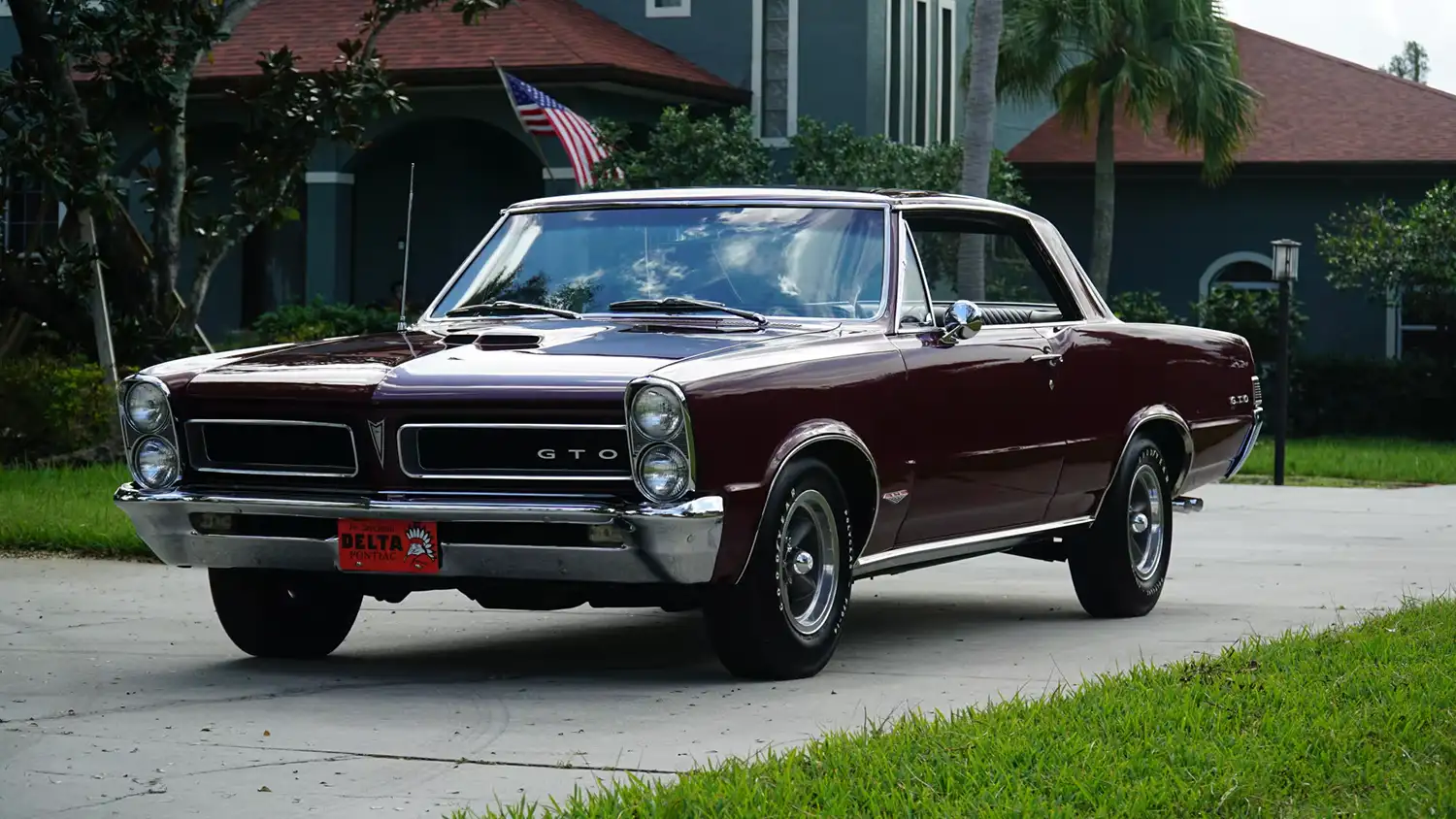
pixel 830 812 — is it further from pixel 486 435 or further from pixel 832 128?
pixel 832 128

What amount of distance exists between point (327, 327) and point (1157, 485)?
15515mm

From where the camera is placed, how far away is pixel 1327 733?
21.2ft

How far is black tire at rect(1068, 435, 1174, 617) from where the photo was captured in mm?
10227

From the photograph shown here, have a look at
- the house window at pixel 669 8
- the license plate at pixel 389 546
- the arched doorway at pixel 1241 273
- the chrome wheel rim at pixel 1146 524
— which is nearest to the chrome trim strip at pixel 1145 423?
the chrome wheel rim at pixel 1146 524

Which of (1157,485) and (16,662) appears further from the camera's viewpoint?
(1157,485)

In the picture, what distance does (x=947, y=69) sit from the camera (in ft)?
110

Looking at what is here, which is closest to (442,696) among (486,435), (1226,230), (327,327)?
(486,435)

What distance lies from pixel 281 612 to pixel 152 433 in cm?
97

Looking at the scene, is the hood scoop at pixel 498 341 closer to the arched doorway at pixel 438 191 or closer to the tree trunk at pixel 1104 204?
the arched doorway at pixel 438 191

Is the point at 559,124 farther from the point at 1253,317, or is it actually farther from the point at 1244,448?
the point at 1244,448

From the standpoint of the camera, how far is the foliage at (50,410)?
18.0 metres

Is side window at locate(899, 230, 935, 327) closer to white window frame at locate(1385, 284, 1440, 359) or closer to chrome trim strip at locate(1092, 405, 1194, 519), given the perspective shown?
chrome trim strip at locate(1092, 405, 1194, 519)

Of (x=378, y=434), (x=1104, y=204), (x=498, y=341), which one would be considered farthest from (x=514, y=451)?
(x=1104, y=204)

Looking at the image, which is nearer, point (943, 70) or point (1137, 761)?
point (1137, 761)
